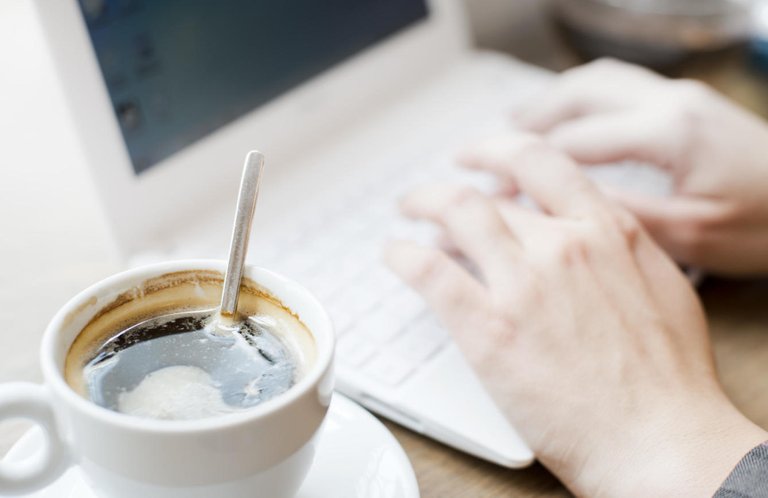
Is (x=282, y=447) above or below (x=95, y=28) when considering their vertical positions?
below

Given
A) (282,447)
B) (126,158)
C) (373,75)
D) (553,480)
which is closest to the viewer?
(282,447)

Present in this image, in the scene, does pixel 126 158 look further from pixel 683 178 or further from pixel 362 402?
pixel 683 178

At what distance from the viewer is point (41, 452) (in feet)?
1.25

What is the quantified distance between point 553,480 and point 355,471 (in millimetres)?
128

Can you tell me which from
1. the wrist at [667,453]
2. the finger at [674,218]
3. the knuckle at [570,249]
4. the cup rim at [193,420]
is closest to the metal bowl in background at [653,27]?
the finger at [674,218]

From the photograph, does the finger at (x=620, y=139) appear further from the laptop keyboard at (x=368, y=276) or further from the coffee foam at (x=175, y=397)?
the coffee foam at (x=175, y=397)

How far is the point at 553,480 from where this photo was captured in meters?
0.50

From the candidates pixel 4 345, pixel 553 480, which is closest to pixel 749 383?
pixel 553 480

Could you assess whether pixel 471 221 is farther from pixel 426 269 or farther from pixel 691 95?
pixel 691 95

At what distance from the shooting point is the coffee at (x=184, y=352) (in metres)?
0.38

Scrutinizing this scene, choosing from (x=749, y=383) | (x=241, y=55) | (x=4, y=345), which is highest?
(x=241, y=55)

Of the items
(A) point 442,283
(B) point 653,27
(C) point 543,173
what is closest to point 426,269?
(A) point 442,283

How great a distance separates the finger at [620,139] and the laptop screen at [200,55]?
0.77 feet

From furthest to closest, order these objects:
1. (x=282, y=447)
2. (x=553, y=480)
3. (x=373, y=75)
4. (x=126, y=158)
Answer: (x=373, y=75) < (x=126, y=158) < (x=553, y=480) < (x=282, y=447)
